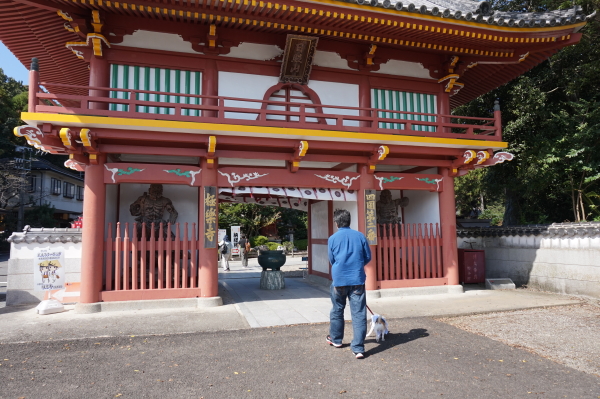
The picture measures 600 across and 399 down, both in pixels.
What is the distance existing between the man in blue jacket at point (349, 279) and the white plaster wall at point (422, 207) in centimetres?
568

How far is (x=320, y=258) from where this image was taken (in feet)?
38.8

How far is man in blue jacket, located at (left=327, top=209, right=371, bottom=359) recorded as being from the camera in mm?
4820

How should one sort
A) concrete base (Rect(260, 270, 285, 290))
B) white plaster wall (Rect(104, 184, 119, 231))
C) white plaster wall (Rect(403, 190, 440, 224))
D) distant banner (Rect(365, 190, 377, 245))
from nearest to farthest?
1. white plaster wall (Rect(104, 184, 119, 231))
2. distant banner (Rect(365, 190, 377, 245))
3. white plaster wall (Rect(403, 190, 440, 224))
4. concrete base (Rect(260, 270, 285, 290))

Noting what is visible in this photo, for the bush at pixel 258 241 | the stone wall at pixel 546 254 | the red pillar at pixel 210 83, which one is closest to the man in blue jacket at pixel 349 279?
the red pillar at pixel 210 83

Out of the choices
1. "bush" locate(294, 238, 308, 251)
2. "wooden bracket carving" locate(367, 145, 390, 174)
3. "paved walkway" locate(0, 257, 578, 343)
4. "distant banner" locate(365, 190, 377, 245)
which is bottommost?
"paved walkway" locate(0, 257, 578, 343)

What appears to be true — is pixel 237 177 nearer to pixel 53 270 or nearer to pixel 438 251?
pixel 53 270

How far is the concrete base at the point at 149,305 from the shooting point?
736 centimetres

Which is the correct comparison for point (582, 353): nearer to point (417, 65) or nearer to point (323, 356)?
point (323, 356)

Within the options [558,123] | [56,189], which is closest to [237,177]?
[558,123]

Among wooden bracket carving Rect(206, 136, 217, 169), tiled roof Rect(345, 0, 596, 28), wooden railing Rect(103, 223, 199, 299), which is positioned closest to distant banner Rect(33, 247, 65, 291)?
wooden railing Rect(103, 223, 199, 299)

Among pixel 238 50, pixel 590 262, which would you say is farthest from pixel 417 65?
pixel 590 262

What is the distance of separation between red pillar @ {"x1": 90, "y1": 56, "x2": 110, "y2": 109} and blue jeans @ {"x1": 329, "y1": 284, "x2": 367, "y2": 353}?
6.32 metres

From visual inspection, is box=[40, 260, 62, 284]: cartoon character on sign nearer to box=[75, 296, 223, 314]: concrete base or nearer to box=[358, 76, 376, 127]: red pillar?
box=[75, 296, 223, 314]: concrete base

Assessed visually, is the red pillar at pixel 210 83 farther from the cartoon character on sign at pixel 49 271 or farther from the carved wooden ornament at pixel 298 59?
the cartoon character on sign at pixel 49 271
